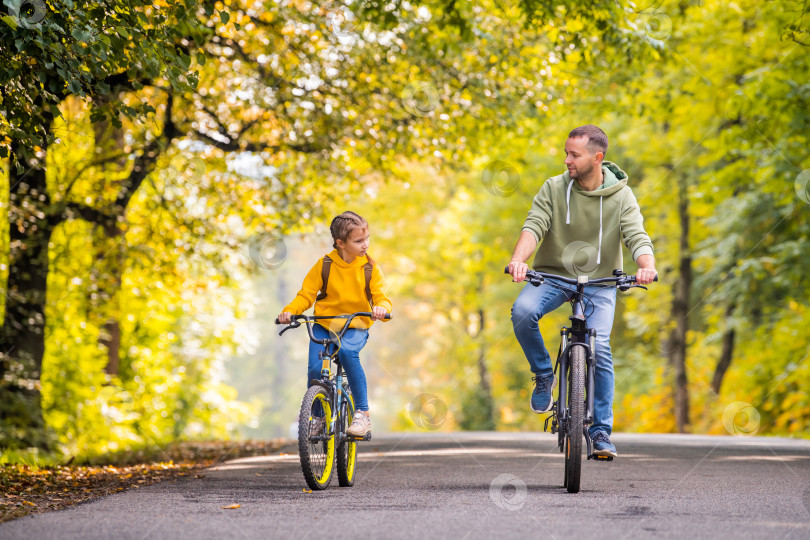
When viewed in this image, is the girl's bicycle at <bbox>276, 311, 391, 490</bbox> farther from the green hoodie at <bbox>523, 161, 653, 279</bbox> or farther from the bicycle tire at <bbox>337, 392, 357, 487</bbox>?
the green hoodie at <bbox>523, 161, 653, 279</bbox>

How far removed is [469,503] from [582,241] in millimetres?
1877

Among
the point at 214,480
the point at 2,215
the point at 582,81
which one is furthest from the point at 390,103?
the point at 214,480

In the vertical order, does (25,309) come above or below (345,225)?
below

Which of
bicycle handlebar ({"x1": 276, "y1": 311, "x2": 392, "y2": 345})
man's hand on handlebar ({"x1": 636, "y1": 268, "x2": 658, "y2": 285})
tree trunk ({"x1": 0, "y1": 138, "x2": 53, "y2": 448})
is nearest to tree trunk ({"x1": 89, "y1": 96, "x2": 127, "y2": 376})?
tree trunk ({"x1": 0, "y1": 138, "x2": 53, "y2": 448})

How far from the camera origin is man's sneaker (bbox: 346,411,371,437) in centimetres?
677

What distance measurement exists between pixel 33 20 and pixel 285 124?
7.92 m

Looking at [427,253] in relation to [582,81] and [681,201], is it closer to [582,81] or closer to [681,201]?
[681,201]

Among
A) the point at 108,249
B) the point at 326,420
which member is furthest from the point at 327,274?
the point at 108,249

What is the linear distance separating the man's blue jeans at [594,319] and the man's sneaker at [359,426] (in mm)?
1204

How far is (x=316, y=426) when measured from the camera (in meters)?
6.38

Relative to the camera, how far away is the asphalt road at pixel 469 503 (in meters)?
4.85

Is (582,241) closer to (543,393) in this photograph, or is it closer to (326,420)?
(543,393)

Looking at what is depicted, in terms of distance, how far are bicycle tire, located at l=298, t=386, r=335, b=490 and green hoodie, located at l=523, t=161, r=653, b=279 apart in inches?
63.5

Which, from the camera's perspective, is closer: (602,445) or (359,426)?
(602,445)
